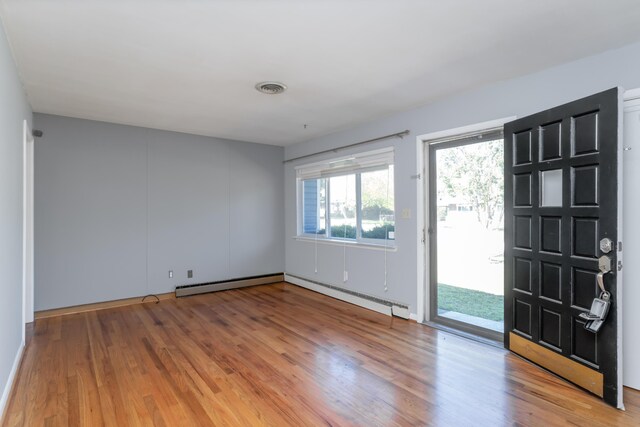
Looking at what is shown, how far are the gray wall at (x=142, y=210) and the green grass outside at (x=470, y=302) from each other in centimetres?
306

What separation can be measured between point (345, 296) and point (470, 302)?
1.59 m

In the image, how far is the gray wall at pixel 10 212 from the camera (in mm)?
2102

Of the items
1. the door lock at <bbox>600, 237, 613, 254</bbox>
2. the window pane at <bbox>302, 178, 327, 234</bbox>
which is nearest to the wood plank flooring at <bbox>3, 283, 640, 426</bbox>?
the door lock at <bbox>600, 237, 613, 254</bbox>

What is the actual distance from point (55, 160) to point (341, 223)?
3.73 m


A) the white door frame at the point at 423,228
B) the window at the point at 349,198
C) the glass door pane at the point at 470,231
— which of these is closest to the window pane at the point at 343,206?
the window at the point at 349,198

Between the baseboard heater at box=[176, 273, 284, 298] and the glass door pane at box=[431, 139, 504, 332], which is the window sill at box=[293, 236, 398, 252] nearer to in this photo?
the glass door pane at box=[431, 139, 504, 332]

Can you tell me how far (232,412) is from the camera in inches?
80.8

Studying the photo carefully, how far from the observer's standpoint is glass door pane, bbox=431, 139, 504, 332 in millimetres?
3307

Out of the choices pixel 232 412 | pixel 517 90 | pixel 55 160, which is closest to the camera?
pixel 232 412

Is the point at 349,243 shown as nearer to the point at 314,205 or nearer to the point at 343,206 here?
the point at 343,206

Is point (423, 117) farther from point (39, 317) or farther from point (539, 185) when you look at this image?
point (39, 317)

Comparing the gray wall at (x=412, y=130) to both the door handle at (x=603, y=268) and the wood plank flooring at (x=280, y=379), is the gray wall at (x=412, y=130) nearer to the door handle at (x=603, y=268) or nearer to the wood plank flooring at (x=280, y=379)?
the wood plank flooring at (x=280, y=379)

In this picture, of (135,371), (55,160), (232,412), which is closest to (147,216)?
(55,160)

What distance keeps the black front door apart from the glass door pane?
0.40 metres
